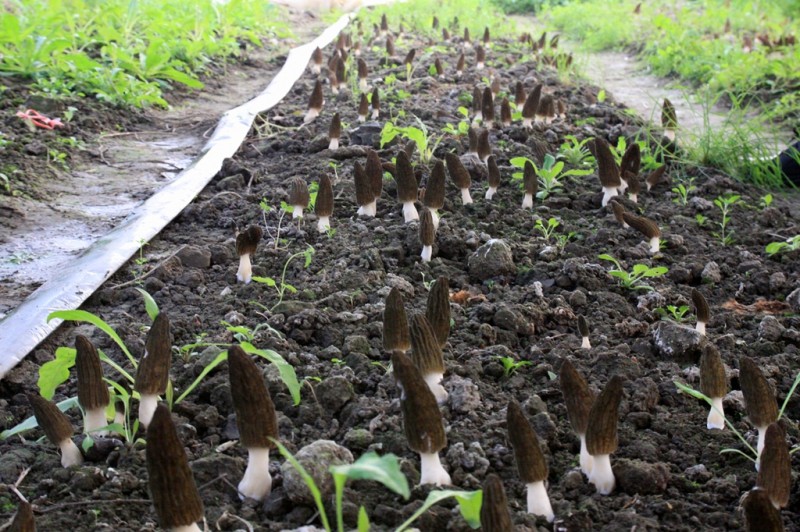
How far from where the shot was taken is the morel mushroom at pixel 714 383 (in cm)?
243

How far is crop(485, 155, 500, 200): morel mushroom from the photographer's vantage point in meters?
4.33

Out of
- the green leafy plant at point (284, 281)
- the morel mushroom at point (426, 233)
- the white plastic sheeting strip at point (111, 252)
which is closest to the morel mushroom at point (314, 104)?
the white plastic sheeting strip at point (111, 252)

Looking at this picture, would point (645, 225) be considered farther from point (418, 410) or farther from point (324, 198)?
point (418, 410)

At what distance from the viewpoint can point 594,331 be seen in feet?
10.2

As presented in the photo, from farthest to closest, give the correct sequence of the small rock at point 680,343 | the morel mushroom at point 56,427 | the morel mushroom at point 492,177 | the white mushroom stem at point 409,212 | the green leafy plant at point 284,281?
the morel mushroom at point 492,177, the white mushroom stem at point 409,212, the green leafy plant at point 284,281, the small rock at point 680,343, the morel mushroom at point 56,427

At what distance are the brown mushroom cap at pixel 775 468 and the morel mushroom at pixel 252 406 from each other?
117 centimetres

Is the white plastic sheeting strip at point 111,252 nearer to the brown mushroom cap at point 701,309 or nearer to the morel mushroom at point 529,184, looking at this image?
the morel mushroom at point 529,184

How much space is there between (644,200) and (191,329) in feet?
8.69

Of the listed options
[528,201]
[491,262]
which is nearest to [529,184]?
[528,201]

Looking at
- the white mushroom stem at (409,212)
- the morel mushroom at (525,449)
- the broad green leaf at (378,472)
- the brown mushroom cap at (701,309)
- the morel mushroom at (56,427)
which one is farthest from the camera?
the white mushroom stem at (409,212)

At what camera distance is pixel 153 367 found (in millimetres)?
2330

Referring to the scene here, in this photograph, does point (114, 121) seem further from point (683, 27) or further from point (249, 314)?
point (683, 27)

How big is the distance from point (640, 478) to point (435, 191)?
2.04 metres

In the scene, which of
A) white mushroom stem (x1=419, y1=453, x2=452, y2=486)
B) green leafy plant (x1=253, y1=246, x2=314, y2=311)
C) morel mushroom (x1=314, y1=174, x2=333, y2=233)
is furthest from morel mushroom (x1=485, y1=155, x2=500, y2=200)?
white mushroom stem (x1=419, y1=453, x2=452, y2=486)
